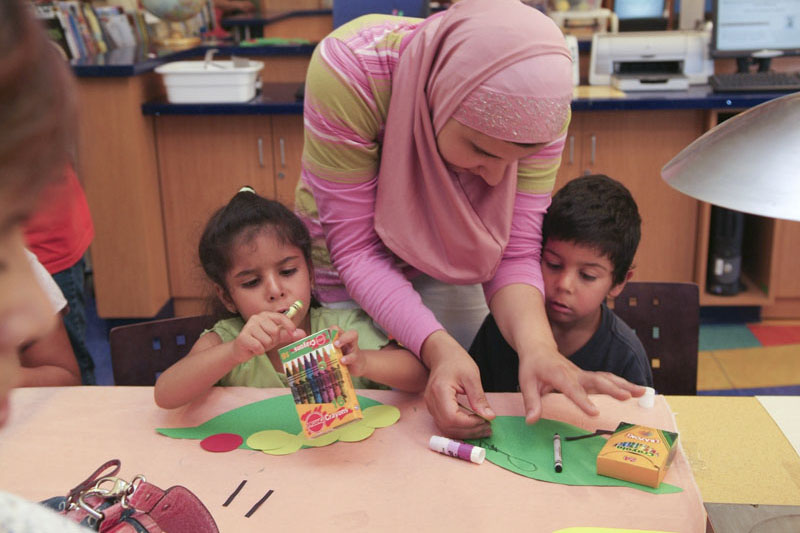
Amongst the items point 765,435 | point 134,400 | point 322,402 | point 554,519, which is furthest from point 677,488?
point 134,400

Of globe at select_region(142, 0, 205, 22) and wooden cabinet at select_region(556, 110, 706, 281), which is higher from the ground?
globe at select_region(142, 0, 205, 22)

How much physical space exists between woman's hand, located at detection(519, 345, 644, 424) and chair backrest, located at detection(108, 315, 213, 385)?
656 mm

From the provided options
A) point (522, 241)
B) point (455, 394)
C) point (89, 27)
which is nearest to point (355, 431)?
point (455, 394)

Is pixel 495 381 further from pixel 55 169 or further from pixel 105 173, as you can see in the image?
pixel 105 173

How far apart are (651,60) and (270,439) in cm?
267

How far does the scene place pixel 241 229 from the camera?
1.38 meters

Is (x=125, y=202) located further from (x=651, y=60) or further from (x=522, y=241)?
(x=651, y=60)

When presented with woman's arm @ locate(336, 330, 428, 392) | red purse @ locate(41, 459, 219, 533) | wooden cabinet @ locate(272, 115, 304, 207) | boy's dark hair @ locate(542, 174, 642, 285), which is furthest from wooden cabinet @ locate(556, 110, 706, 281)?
red purse @ locate(41, 459, 219, 533)

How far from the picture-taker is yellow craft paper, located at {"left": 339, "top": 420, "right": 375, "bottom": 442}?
1067 millimetres

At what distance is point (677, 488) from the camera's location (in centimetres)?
93

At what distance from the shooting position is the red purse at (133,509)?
2.30 feet

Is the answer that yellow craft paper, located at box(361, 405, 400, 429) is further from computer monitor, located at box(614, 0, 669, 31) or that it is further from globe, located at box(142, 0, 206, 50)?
computer monitor, located at box(614, 0, 669, 31)

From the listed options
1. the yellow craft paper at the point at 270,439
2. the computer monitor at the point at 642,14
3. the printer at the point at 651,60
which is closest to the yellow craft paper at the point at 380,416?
the yellow craft paper at the point at 270,439

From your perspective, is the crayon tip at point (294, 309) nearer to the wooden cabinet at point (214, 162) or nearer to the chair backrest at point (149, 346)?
the chair backrest at point (149, 346)
